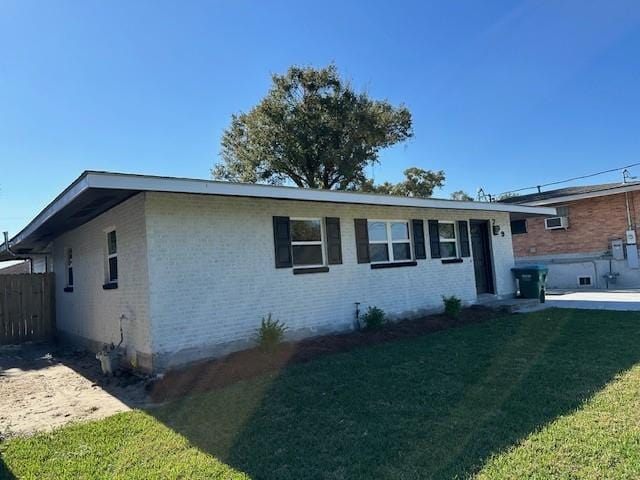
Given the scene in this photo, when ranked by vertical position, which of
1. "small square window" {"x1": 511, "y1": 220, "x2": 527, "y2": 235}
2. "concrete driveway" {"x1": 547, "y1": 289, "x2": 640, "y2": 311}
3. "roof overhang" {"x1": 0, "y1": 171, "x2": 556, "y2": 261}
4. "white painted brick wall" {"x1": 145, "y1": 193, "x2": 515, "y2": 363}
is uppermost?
"roof overhang" {"x1": 0, "y1": 171, "x2": 556, "y2": 261}

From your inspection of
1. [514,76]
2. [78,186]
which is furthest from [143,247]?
[514,76]

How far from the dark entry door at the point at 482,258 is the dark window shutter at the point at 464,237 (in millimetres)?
867

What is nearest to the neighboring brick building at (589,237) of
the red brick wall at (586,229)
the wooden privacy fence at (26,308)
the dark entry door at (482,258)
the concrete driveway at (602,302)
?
the red brick wall at (586,229)

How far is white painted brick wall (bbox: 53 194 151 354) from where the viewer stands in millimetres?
6840

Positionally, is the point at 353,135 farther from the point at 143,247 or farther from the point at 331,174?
the point at 143,247

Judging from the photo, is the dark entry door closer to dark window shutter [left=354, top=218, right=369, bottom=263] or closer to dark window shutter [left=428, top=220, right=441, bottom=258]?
dark window shutter [left=428, top=220, right=441, bottom=258]

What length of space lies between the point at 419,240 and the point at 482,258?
3.38 meters

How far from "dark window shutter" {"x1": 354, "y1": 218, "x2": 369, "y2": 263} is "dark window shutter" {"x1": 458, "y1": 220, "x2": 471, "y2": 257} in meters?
3.64

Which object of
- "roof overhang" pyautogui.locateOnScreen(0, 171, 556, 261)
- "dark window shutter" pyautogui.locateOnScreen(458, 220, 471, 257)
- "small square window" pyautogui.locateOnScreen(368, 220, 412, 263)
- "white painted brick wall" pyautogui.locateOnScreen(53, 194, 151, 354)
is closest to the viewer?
"roof overhang" pyautogui.locateOnScreen(0, 171, 556, 261)

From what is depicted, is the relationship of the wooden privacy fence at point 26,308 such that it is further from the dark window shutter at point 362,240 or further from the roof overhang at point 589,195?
the roof overhang at point 589,195

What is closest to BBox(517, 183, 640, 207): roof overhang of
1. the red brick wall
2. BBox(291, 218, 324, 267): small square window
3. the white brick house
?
the red brick wall

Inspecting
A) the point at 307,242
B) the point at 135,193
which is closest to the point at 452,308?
the point at 307,242

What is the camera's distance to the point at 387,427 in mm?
4105

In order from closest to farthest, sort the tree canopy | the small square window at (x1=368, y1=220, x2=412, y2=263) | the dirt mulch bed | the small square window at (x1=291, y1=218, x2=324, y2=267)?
the dirt mulch bed, the small square window at (x1=291, y1=218, x2=324, y2=267), the small square window at (x1=368, y1=220, x2=412, y2=263), the tree canopy
